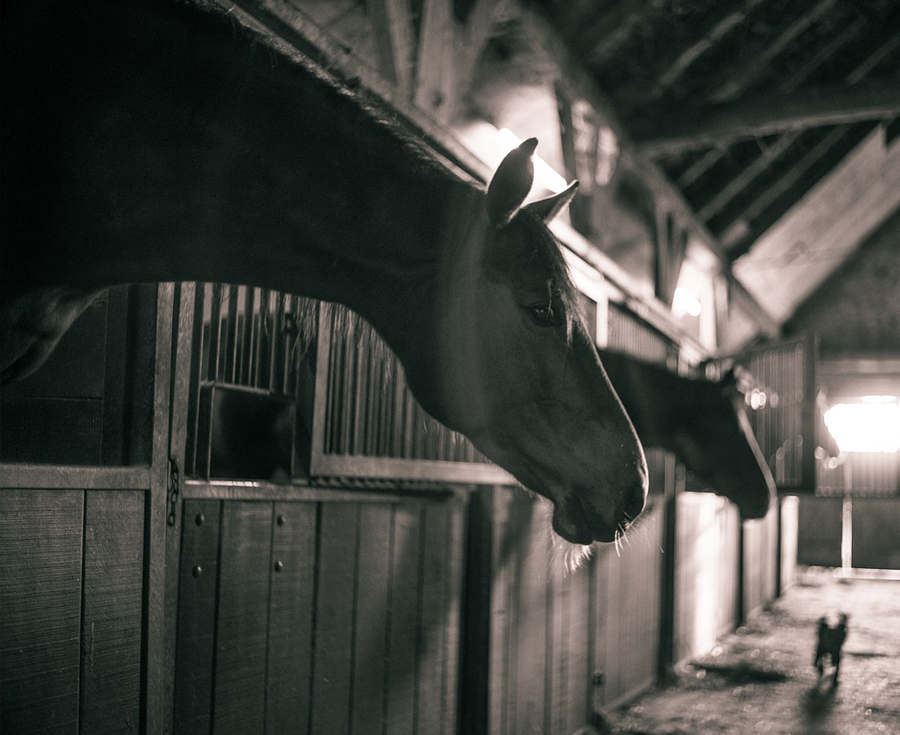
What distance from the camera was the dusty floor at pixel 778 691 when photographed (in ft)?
11.9

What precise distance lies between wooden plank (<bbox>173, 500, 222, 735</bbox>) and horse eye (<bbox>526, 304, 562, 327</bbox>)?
89cm

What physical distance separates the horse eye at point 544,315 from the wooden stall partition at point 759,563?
630 cm

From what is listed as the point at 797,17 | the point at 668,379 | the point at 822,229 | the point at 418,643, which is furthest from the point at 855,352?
the point at 418,643

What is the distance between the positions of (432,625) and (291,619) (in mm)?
779

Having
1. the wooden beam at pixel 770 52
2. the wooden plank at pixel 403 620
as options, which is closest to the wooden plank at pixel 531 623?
the wooden plank at pixel 403 620

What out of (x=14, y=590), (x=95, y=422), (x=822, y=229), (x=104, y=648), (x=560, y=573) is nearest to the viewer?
(x=14, y=590)

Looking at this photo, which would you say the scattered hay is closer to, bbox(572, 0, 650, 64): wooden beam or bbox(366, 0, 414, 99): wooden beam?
bbox(572, 0, 650, 64): wooden beam

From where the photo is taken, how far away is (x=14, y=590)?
1.35 m

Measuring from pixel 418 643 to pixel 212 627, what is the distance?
0.97 metres

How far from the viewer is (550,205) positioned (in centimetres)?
131

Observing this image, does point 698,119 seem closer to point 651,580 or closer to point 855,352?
point 651,580

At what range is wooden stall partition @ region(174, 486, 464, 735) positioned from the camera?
70.0 inches

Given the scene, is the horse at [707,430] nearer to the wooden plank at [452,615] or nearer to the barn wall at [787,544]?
the wooden plank at [452,615]

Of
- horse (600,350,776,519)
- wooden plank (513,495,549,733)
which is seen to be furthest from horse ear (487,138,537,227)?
horse (600,350,776,519)
